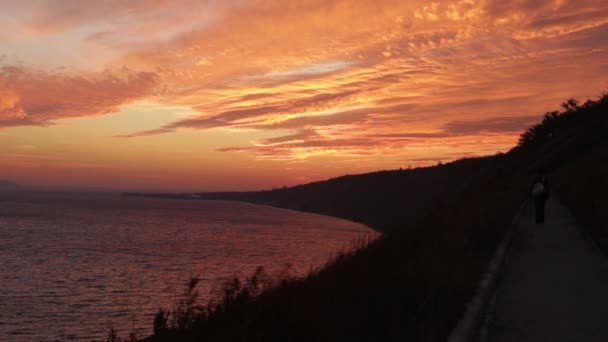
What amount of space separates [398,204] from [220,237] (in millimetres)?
71641

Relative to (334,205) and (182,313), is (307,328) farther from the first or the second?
(334,205)

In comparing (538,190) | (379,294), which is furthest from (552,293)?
(538,190)

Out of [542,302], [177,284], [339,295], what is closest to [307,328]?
[339,295]

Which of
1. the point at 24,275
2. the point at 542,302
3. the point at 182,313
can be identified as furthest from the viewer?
the point at 24,275

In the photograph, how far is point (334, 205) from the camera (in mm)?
168500

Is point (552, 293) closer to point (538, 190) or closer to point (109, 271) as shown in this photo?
point (538, 190)

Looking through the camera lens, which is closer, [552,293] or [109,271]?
[552,293]

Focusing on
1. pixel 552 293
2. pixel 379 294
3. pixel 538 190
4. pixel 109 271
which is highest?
pixel 538 190

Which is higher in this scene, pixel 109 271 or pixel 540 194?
pixel 540 194

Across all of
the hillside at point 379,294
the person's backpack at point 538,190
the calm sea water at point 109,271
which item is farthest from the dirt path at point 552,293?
the calm sea water at point 109,271

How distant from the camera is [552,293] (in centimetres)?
797

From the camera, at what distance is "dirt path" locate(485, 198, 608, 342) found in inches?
239

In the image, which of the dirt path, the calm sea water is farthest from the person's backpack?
the calm sea water

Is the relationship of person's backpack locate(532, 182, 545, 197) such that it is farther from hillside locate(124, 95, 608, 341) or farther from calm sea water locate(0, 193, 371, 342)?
calm sea water locate(0, 193, 371, 342)
